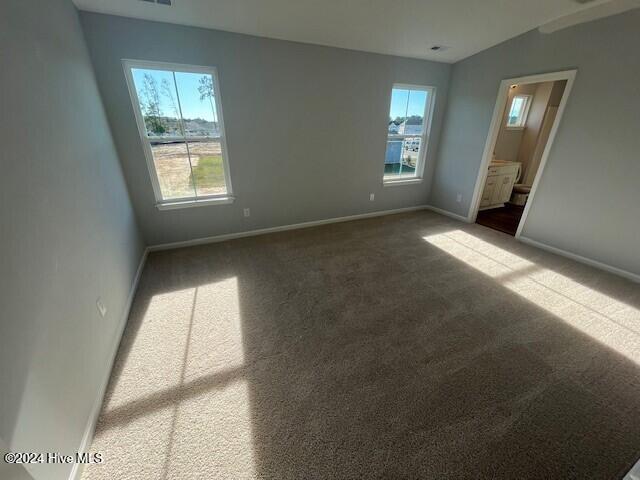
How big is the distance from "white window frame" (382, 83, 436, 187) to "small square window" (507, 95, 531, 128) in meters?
2.15

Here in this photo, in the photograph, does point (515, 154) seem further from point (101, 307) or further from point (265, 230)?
point (101, 307)

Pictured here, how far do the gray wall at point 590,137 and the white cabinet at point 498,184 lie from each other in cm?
123

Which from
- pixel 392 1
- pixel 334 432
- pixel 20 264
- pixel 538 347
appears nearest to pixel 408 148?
pixel 392 1

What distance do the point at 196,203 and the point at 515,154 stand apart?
6405 mm

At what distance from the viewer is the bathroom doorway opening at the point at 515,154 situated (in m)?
4.20

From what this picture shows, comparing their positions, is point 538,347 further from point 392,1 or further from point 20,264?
point 392,1

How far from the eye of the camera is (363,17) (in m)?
2.62

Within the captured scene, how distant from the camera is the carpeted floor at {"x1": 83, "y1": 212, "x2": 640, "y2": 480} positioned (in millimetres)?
1256

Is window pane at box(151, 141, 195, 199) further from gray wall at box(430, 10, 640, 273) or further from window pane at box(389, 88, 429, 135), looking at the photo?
gray wall at box(430, 10, 640, 273)

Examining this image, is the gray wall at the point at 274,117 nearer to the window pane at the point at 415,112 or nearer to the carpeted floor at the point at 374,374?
the window pane at the point at 415,112

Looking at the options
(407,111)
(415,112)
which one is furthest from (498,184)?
(407,111)

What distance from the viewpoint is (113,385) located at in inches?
62.9

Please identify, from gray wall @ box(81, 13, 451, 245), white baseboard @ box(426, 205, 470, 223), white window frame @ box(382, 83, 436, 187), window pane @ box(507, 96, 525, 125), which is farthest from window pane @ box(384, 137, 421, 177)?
window pane @ box(507, 96, 525, 125)

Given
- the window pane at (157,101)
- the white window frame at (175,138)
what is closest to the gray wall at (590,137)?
the white window frame at (175,138)
